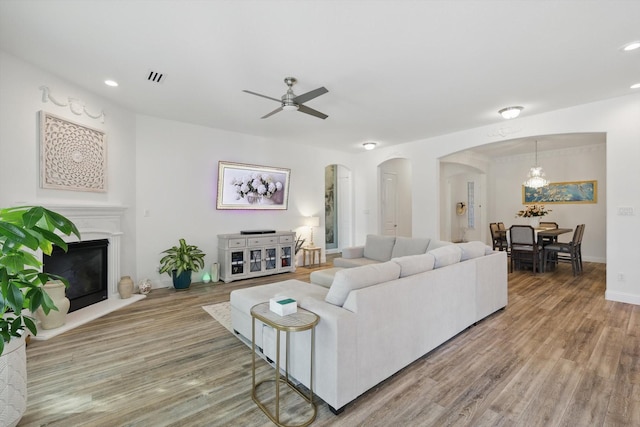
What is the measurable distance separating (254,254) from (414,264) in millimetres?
3583

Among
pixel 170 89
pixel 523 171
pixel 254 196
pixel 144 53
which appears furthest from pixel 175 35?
pixel 523 171

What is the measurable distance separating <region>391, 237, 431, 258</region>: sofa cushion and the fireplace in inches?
169

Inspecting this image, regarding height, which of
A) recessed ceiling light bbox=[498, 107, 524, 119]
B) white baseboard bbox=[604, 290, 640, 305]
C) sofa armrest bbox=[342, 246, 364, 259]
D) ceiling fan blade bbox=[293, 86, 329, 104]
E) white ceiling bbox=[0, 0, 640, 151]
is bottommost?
white baseboard bbox=[604, 290, 640, 305]

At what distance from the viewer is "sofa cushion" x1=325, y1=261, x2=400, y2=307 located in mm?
2070

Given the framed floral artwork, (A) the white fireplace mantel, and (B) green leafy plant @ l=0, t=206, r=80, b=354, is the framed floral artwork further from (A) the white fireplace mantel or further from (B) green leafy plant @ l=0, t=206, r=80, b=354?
(B) green leafy plant @ l=0, t=206, r=80, b=354

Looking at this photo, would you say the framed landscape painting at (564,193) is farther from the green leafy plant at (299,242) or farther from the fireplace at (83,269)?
the fireplace at (83,269)

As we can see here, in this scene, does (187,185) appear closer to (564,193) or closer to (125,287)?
(125,287)

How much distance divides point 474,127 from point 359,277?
4.58 meters

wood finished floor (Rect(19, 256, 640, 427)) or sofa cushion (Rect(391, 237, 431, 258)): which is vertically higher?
sofa cushion (Rect(391, 237, 431, 258))

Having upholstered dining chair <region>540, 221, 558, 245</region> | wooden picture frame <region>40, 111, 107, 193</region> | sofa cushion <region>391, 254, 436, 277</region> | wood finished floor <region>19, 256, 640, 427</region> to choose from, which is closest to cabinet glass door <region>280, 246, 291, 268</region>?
wood finished floor <region>19, 256, 640, 427</region>

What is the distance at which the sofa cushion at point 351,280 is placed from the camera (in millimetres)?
2070

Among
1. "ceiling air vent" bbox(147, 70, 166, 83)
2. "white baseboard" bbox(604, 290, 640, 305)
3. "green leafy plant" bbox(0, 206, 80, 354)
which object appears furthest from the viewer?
"white baseboard" bbox(604, 290, 640, 305)

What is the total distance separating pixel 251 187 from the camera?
18.9 feet

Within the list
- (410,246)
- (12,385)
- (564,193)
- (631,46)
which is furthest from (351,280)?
(564,193)
